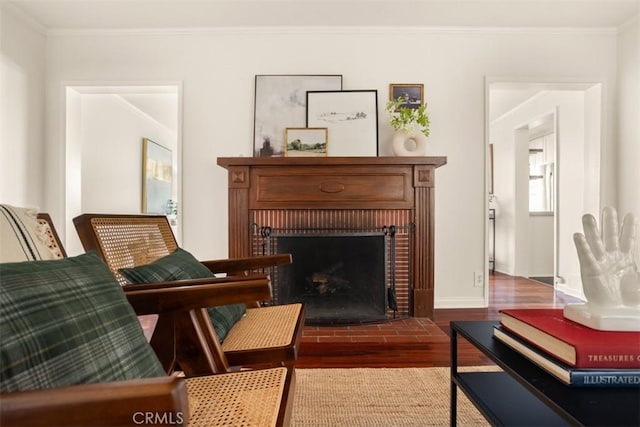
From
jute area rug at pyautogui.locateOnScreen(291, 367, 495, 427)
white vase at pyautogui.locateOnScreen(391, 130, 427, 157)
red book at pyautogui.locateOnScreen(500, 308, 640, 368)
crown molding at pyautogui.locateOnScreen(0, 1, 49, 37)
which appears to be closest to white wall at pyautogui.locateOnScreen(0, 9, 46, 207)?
crown molding at pyautogui.locateOnScreen(0, 1, 49, 37)

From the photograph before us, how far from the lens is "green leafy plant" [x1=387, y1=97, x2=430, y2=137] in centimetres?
298

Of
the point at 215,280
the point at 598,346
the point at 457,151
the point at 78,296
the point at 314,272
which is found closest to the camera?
the point at 78,296

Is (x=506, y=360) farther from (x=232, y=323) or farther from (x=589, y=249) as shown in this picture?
(x=232, y=323)

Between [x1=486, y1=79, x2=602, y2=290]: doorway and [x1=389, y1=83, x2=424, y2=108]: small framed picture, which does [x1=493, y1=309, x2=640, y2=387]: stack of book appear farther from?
[x1=486, y1=79, x2=602, y2=290]: doorway

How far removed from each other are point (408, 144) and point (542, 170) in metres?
3.65

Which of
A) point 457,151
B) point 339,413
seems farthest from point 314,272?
point 457,151

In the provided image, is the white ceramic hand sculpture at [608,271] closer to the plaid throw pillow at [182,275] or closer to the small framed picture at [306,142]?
the plaid throw pillow at [182,275]

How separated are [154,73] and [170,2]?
0.63 m

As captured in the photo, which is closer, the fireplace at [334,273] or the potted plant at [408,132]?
the fireplace at [334,273]

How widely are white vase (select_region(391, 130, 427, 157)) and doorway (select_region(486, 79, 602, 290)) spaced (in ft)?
2.43

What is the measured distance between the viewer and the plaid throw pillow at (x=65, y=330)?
21.0 inches

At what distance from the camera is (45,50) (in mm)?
3225

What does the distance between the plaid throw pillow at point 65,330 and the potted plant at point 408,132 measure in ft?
8.35
